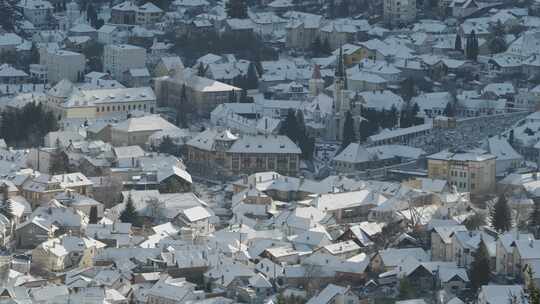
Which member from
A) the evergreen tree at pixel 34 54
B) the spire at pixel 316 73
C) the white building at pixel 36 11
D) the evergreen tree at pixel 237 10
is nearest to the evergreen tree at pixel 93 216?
the spire at pixel 316 73

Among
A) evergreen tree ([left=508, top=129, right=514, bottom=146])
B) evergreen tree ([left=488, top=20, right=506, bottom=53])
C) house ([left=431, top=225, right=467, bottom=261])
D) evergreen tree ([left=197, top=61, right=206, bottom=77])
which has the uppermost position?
evergreen tree ([left=488, top=20, right=506, bottom=53])

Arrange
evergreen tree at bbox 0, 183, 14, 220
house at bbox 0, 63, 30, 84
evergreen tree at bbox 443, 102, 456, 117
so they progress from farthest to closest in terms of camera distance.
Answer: house at bbox 0, 63, 30, 84, evergreen tree at bbox 443, 102, 456, 117, evergreen tree at bbox 0, 183, 14, 220

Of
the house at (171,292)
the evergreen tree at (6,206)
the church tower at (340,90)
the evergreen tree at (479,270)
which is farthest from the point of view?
the church tower at (340,90)

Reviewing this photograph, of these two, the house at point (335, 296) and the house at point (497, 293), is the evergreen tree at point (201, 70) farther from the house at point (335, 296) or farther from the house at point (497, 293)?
the house at point (497, 293)

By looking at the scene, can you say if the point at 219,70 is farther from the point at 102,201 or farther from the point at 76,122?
the point at 102,201

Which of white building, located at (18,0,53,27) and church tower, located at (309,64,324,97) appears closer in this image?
church tower, located at (309,64,324,97)

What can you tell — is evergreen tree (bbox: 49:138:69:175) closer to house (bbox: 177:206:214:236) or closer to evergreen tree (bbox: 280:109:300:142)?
house (bbox: 177:206:214:236)

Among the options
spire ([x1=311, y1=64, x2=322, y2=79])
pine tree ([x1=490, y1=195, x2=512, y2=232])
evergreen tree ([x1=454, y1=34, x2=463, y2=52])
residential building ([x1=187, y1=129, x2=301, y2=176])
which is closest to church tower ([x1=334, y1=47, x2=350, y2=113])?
spire ([x1=311, y1=64, x2=322, y2=79])
